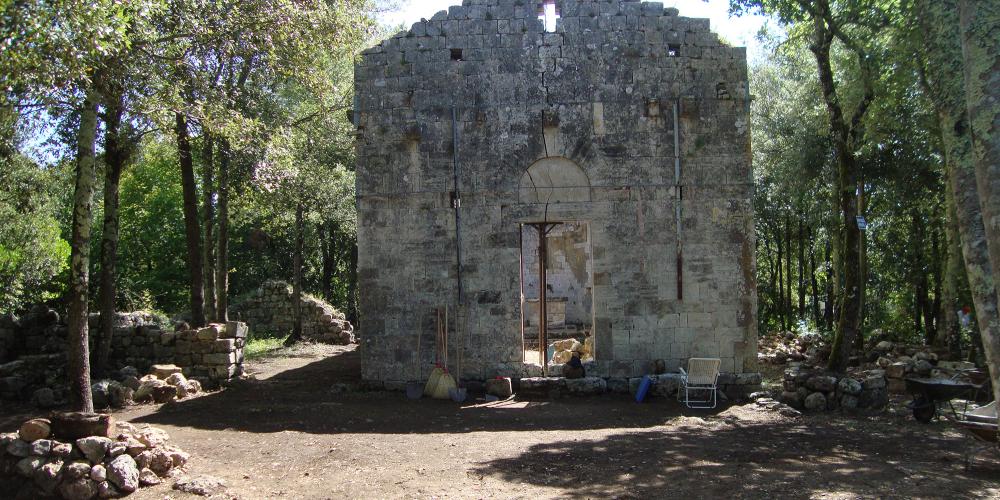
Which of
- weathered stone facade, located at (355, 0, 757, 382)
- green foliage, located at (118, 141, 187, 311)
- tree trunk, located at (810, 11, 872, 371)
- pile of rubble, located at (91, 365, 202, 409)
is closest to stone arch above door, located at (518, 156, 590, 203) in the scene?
weathered stone facade, located at (355, 0, 757, 382)

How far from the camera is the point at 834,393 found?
1133 cm

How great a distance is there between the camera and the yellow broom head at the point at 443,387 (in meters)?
11.6

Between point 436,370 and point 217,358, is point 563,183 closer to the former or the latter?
point 436,370

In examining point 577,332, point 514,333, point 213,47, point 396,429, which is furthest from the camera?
point 577,332

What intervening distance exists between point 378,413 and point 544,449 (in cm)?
326

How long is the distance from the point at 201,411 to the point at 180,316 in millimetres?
12249

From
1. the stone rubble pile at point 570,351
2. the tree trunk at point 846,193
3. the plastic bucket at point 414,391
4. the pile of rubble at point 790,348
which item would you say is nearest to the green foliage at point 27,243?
the plastic bucket at point 414,391

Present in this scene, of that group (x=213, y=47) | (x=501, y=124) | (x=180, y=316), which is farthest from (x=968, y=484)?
(x=180, y=316)

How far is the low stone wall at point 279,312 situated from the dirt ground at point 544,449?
10025 mm

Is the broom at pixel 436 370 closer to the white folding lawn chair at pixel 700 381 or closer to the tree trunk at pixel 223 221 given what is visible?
the white folding lawn chair at pixel 700 381

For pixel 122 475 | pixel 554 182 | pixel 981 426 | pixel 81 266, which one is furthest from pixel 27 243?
pixel 981 426

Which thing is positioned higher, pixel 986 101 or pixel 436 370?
pixel 986 101

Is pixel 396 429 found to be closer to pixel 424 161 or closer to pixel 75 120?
pixel 424 161

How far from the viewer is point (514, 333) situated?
11.9 meters
